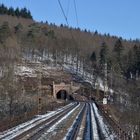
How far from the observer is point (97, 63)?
182 m

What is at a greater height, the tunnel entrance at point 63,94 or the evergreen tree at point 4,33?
the evergreen tree at point 4,33

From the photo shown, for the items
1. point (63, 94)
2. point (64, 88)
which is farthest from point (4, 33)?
point (64, 88)

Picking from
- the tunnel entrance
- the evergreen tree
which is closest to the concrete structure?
the tunnel entrance

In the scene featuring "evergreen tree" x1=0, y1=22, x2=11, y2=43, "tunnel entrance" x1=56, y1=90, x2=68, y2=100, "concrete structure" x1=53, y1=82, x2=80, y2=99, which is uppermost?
"evergreen tree" x1=0, y1=22, x2=11, y2=43

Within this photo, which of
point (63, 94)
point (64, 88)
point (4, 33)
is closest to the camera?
point (64, 88)

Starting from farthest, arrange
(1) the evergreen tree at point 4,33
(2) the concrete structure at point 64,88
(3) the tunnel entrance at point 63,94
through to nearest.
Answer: (1) the evergreen tree at point 4,33 → (3) the tunnel entrance at point 63,94 → (2) the concrete structure at point 64,88

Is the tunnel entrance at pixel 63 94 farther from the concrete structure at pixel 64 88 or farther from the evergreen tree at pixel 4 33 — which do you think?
the evergreen tree at pixel 4 33

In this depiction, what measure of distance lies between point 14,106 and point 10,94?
5.93 meters

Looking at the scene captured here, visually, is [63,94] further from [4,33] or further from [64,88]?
[4,33]

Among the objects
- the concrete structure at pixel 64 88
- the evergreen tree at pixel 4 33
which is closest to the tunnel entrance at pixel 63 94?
A: the concrete structure at pixel 64 88

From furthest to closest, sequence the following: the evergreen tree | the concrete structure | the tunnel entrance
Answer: the evergreen tree → the tunnel entrance → the concrete structure

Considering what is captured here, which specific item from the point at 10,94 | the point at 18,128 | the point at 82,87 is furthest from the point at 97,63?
the point at 18,128

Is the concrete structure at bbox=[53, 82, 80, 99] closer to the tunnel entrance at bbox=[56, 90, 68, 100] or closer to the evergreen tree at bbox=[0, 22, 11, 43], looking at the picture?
the tunnel entrance at bbox=[56, 90, 68, 100]

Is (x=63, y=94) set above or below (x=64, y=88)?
below
